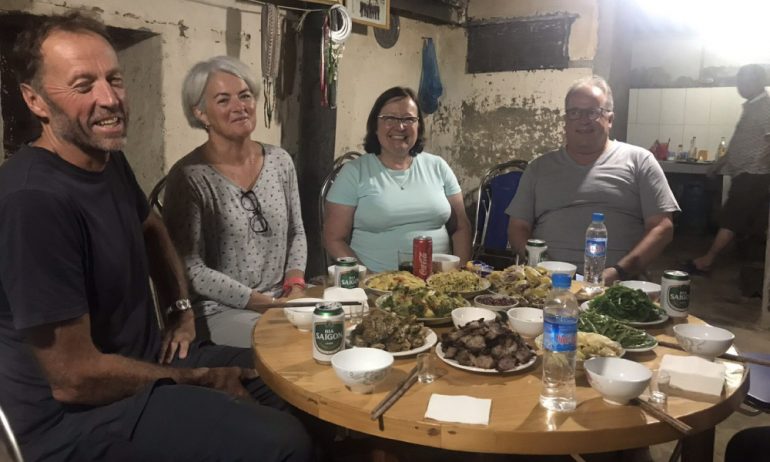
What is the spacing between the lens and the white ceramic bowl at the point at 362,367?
1.32 m

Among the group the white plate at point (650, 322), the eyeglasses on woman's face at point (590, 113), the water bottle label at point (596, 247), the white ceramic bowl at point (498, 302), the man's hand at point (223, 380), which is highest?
the eyeglasses on woman's face at point (590, 113)

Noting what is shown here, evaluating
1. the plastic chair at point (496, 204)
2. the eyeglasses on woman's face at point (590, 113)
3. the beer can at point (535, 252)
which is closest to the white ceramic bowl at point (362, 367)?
the beer can at point (535, 252)

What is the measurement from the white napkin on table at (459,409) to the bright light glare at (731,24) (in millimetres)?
6920

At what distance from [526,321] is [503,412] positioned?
44cm

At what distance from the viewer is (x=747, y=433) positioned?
1.64m

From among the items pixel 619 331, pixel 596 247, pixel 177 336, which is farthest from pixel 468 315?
pixel 177 336

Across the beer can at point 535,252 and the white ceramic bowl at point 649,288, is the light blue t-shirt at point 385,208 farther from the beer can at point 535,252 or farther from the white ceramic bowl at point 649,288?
the white ceramic bowl at point 649,288

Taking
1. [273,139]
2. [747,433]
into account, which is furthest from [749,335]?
[273,139]

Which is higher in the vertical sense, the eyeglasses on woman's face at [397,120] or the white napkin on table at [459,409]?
the eyeglasses on woman's face at [397,120]

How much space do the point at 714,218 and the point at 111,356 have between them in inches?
307

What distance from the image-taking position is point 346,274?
80.0 inches

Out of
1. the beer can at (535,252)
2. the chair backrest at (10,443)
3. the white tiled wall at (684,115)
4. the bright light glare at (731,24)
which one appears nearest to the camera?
the chair backrest at (10,443)

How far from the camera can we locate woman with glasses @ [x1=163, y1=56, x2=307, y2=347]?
2.29 m

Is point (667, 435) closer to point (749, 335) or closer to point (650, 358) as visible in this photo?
point (650, 358)
